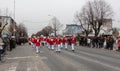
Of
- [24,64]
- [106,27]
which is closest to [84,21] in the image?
[106,27]

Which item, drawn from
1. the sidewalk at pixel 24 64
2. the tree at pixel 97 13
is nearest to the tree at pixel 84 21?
the tree at pixel 97 13

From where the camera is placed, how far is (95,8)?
94.9 metres

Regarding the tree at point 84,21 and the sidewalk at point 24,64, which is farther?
the tree at point 84,21

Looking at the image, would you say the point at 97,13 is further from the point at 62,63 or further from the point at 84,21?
the point at 62,63

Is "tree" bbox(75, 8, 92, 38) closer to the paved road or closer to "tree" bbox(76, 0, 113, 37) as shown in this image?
"tree" bbox(76, 0, 113, 37)

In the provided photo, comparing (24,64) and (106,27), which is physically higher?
(106,27)

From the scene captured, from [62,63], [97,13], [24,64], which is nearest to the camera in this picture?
[62,63]

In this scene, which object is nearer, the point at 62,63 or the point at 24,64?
the point at 62,63

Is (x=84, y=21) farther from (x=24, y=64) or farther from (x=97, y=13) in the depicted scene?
(x=24, y=64)

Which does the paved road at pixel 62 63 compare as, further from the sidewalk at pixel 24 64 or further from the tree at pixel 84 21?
the tree at pixel 84 21

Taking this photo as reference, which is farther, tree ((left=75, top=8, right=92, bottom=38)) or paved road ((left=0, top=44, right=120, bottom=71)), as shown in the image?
tree ((left=75, top=8, right=92, bottom=38))

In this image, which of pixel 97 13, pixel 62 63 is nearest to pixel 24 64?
pixel 62 63

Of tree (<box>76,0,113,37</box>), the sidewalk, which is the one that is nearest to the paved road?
the sidewalk

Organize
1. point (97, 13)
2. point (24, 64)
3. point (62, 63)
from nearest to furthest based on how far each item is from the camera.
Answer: point (62, 63), point (24, 64), point (97, 13)
